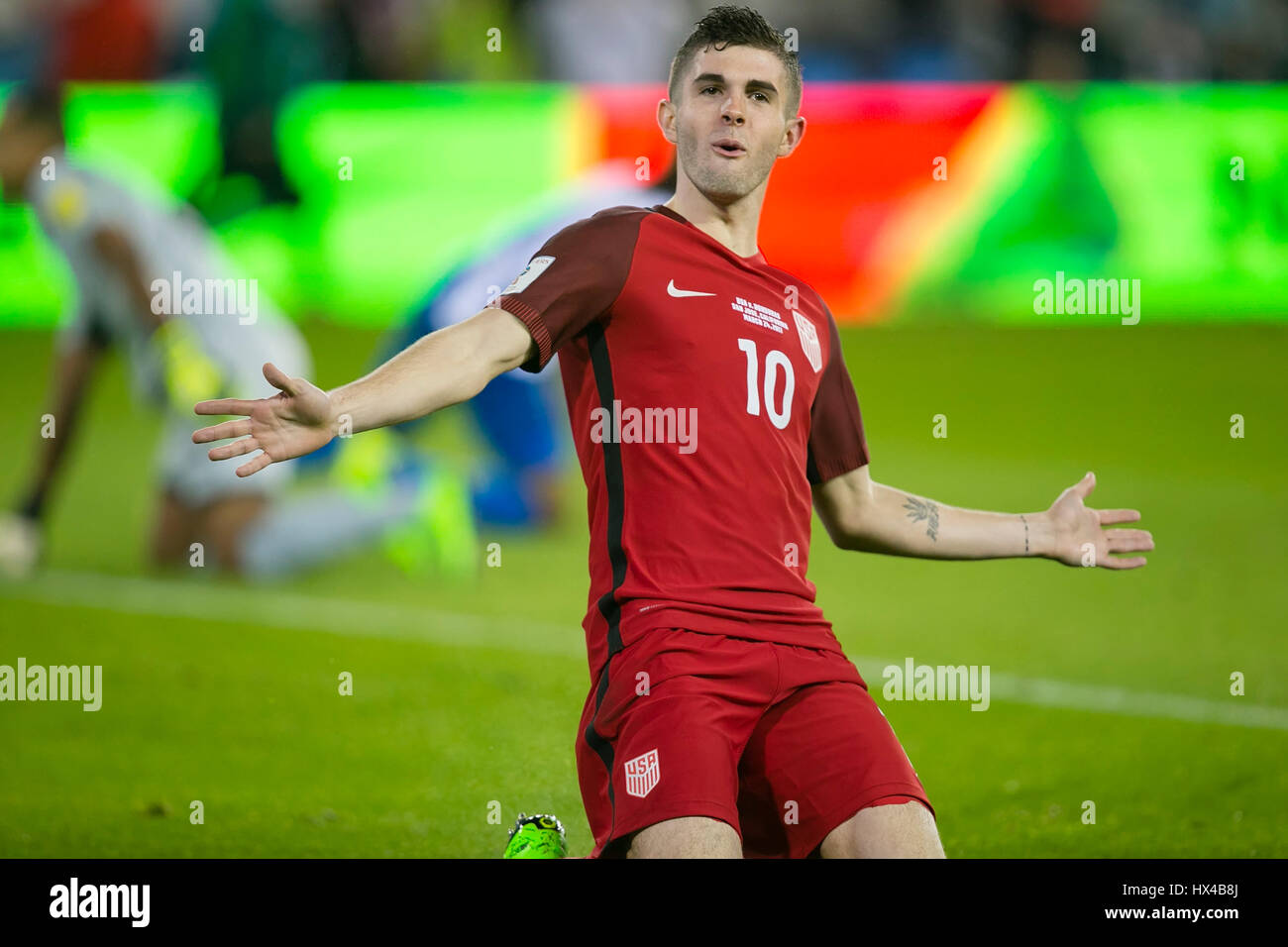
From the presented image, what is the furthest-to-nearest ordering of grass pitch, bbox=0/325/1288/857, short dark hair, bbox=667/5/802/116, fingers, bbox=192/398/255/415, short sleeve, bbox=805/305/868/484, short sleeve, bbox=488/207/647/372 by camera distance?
1. grass pitch, bbox=0/325/1288/857
2. short sleeve, bbox=805/305/868/484
3. short dark hair, bbox=667/5/802/116
4. short sleeve, bbox=488/207/647/372
5. fingers, bbox=192/398/255/415

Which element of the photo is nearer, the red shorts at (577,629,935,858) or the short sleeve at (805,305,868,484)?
the red shorts at (577,629,935,858)

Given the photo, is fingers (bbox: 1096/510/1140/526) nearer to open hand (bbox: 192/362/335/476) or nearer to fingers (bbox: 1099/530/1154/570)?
fingers (bbox: 1099/530/1154/570)

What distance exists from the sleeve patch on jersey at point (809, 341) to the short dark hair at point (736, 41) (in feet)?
1.67

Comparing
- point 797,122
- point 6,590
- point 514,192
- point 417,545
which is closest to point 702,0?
point 514,192

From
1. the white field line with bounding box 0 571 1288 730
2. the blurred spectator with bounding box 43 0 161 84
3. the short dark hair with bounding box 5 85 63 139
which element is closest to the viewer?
the white field line with bounding box 0 571 1288 730

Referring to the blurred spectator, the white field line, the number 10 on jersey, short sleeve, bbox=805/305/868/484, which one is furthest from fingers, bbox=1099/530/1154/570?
the blurred spectator

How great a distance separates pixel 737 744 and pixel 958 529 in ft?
3.40

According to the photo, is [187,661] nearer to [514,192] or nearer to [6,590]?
[6,590]

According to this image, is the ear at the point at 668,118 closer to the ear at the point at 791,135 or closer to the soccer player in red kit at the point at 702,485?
the soccer player in red kit at the point at 702,485

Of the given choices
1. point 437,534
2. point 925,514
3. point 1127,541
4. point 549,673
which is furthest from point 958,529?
point 437,534

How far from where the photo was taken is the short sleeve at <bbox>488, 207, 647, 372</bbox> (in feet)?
11.4

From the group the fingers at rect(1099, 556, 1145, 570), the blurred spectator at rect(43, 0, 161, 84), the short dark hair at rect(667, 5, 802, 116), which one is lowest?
the fingers at rect(1099, 556, 1145, 570)

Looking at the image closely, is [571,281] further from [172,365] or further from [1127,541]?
[172,365]
